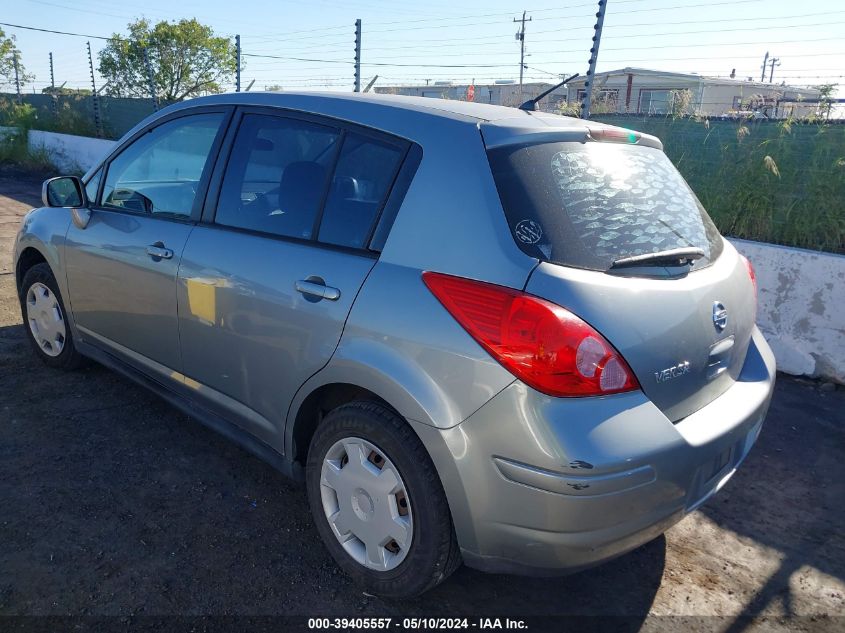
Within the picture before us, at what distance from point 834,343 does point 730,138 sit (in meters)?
2.49

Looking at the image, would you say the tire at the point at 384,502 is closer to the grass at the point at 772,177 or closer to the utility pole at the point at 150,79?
the grass at the point at 772,177

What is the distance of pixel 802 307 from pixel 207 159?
421cm

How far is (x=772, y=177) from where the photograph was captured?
5988 millimetres

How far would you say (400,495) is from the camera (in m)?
2.38

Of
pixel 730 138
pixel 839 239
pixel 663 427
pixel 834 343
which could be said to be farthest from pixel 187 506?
pixel 730 138

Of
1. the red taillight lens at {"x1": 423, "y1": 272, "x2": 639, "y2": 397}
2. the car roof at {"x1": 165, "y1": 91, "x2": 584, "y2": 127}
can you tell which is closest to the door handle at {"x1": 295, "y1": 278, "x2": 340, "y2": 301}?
the red taillight lens at {"x1": 423, "y1": 272, "x2": 639, "y2": 397}

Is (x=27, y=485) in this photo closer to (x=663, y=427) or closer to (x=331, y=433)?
(x=331, y=433)

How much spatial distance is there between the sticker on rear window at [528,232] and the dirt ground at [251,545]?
139 cm

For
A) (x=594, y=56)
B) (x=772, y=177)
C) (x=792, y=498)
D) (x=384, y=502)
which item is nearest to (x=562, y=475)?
(x=384, y=502)

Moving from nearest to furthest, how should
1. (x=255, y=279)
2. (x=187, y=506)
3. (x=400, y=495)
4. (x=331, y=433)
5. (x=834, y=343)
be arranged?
(x=400, y=495), (x=331, y=433), (x=255, y=279), (x=187, y=506), (x=834, y=343)

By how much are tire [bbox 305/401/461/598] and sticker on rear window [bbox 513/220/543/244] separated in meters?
0.73

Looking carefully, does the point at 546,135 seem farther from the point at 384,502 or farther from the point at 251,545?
the point at 251,545

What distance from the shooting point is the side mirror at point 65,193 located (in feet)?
12.9

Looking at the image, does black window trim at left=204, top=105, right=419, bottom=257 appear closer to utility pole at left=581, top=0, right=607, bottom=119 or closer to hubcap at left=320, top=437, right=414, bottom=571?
hubcap at left=320, top=437, right=414, bottom=571
